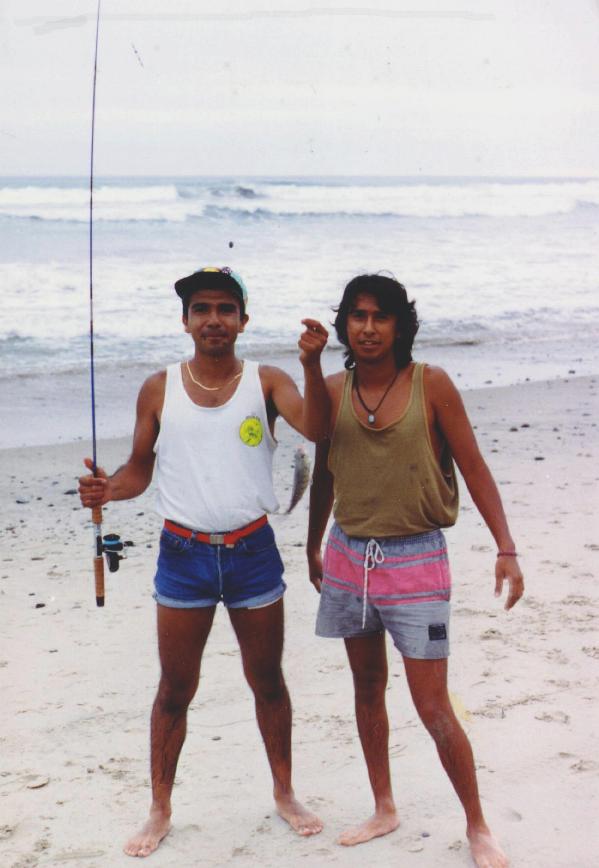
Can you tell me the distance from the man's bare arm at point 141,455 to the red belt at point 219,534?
0.66 feet

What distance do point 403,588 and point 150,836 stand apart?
1.04m

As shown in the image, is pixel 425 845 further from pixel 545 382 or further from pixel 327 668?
pixel 545 382

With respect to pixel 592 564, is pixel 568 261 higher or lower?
higher

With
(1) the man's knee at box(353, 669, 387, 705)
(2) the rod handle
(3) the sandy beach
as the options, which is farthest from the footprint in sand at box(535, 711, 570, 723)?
(2) the rod handle

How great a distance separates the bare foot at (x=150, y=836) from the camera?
313cm

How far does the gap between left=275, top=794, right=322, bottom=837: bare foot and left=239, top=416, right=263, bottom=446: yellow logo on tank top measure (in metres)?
1.07

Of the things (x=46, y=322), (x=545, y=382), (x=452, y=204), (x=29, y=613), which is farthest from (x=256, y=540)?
(x=452, y=204)

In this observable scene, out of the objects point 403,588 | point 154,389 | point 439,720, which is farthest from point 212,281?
point 439,720

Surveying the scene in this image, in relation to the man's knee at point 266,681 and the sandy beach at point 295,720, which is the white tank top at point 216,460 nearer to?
the man's knee at point 266,681

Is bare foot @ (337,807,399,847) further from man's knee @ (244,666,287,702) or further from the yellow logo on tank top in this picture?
the yellow logo on tank top

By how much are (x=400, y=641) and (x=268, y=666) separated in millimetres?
420

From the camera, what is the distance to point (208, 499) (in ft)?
10.0

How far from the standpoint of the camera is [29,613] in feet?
16.2

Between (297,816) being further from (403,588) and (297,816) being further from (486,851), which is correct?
(403,588)
